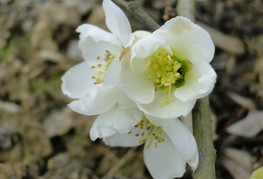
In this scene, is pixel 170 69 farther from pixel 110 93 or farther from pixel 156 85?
pixel 110 93

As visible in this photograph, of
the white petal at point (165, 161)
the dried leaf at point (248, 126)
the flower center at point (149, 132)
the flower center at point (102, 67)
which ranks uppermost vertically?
the flower center at point (102, 67)

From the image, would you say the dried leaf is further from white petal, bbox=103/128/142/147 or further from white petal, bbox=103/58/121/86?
white petal, bbox=103/58/121/86

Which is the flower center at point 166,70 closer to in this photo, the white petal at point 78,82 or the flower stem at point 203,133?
the flower stem at point 203,133

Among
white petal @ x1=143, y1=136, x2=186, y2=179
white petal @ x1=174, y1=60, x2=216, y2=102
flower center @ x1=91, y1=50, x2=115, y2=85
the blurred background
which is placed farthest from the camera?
the blurred background

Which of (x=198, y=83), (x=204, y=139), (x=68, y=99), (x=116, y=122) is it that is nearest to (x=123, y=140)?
(x=116, y=122)

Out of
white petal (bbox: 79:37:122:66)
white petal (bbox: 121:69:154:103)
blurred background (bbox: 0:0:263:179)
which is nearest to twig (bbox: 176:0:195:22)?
blurred background (bbox: 0:0:263:179)

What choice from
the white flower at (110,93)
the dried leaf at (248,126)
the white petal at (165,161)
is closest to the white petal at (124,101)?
the white flower at (110,93)

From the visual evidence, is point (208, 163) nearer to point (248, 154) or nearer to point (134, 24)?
point (248, 154)
